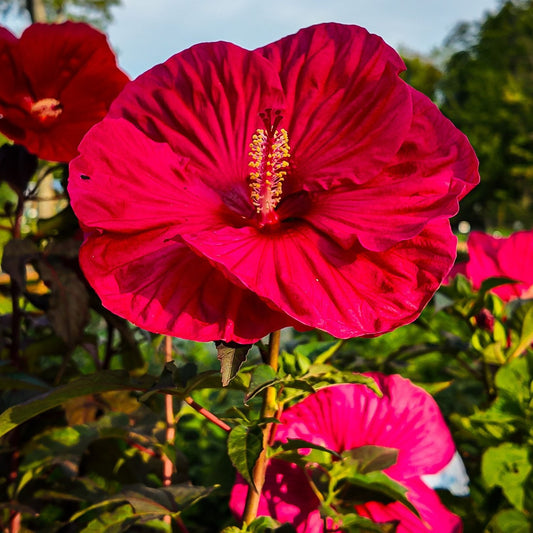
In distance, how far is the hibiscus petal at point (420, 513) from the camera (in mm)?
780

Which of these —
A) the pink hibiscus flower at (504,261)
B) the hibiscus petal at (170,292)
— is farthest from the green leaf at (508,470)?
the hibiscus petal at (170,292)

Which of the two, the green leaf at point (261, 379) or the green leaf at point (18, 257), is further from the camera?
the green leaf at point (18, 257)

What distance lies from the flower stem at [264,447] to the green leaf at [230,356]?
0.09 meters

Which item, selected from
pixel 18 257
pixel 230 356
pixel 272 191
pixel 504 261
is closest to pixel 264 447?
pixel 230 356

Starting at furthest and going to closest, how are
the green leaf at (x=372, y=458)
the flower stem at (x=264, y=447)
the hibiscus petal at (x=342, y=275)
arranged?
the green leaf at (x=372, y=458), the flower stem at (x=264, y=447), the hibiscus petal at (x=342, y=275)

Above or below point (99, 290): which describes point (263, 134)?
above

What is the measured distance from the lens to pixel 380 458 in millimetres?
734

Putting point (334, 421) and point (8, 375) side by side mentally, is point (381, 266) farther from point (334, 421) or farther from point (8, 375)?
point (8, 375)

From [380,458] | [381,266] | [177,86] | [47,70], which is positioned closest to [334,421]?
[380,458]

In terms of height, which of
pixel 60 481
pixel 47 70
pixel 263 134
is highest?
pixel 47 70

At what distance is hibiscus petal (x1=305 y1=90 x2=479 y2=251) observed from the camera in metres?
0.55

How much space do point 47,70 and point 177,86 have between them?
27cm

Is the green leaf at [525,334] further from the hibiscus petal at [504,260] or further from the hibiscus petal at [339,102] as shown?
the hibiscus petal at [339,102]

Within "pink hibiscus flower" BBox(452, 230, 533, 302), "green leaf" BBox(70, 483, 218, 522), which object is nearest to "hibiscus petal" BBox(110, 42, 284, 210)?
"green leaf" BBox(70, 483, 218, 522)
